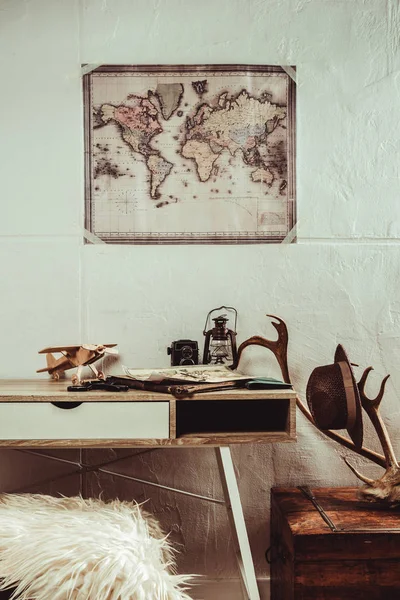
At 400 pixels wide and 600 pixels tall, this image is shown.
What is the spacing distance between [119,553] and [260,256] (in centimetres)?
126

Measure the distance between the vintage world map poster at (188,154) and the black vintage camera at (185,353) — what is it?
427mm

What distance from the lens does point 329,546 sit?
5.25 feet

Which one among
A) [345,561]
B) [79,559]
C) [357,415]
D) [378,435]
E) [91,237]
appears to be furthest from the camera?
[91,237]

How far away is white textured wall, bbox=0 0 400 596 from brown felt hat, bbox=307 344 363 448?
35 cm

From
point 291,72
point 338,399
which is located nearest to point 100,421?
point 338,399

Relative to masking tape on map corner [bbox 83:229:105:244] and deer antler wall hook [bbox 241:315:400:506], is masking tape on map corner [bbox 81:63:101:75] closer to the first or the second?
masking tape on map corner [bbox 83:229:105:244]

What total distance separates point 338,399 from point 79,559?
93 centimetres

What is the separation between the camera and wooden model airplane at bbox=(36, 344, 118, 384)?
188cm

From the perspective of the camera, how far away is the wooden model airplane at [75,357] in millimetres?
1884

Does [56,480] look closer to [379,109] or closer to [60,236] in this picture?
[60,236]

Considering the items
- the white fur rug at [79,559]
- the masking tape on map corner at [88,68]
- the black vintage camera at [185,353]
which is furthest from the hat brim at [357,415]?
the masking tape on map corner at [88,68]

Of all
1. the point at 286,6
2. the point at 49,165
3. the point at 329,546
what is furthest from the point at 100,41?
the point at 329,546

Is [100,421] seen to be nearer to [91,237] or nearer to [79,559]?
[79,559]

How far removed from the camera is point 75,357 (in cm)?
192
